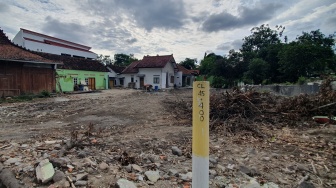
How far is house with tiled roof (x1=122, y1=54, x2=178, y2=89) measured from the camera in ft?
94.9

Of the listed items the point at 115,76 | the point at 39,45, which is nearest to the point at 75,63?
the point at 115,76

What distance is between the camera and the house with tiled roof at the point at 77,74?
21.0m

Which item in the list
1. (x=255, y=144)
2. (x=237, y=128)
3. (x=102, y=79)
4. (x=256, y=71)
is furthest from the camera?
(x=102, y=79)

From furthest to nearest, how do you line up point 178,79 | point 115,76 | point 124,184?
point 178,79 → point 115,76 → point 124,184

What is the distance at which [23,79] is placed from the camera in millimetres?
14836

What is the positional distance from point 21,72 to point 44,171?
621 inches

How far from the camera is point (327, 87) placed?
22.2 ft

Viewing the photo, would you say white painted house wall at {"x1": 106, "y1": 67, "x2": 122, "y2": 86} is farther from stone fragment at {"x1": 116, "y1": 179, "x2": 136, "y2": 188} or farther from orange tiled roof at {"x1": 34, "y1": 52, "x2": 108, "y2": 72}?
stone fragment at {"x1": 116, "y1": 179, "x2": 136, "y2": 188}

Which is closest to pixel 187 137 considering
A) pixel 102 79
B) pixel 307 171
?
pixel 307 171

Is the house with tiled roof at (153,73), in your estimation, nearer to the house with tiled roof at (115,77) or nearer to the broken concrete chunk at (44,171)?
the house with tiled roof at (115,77)

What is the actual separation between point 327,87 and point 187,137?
5714mm

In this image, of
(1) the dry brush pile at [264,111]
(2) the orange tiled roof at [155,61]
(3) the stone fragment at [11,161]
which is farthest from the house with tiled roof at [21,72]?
(2) the orange tiled roof at [155,61]

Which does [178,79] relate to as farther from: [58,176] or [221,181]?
[58,176]

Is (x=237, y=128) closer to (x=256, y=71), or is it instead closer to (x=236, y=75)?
(x=256, y=71)
